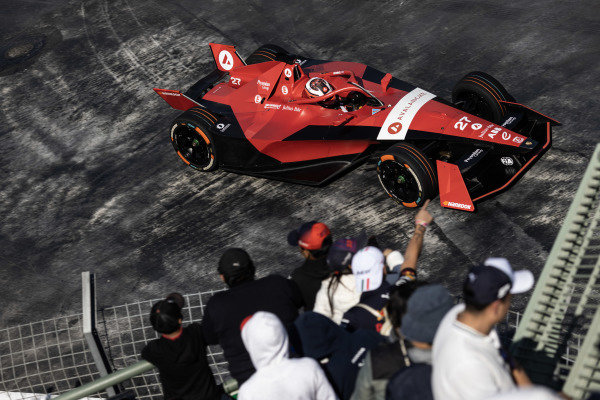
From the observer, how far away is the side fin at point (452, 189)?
8555 mm

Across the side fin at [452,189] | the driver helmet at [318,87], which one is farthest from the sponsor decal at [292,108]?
the side fin at [452,189]

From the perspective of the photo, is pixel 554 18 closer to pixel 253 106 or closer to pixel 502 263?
pixel 253 106

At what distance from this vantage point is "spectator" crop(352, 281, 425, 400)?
3643 millimetres

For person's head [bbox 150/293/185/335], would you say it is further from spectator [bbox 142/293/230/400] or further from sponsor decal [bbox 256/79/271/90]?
sponsor decal [bbox 256/79/271/90]

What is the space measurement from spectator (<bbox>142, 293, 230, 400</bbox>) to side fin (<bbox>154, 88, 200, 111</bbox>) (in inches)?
246

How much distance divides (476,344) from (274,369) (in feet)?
3.68

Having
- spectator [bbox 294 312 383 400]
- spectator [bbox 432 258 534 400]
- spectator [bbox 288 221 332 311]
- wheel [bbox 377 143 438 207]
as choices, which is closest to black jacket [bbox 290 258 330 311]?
spectator [bbox 288 221 332 311]

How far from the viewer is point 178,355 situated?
182 inches

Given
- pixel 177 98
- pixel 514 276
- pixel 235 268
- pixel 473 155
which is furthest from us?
pixel 177 98

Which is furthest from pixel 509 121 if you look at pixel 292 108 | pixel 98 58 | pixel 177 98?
pixel 98 58

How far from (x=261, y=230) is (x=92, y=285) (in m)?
4.37

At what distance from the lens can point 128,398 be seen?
5.57 m

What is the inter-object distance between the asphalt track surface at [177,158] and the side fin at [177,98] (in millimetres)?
731

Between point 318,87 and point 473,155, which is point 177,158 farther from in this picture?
point 473,155
